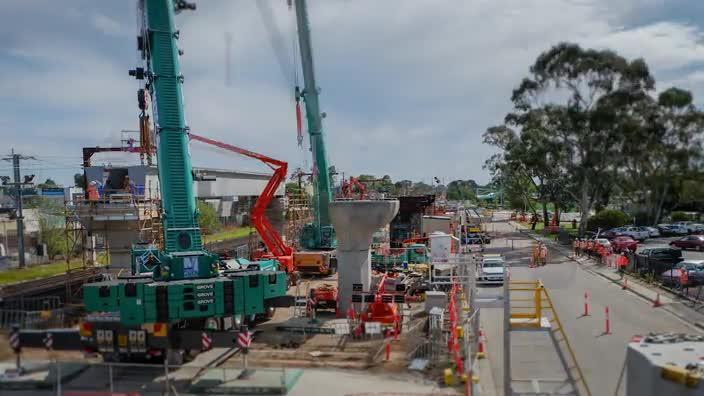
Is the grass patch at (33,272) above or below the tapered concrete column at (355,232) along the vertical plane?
below

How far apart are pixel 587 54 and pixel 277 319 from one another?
37933 mm

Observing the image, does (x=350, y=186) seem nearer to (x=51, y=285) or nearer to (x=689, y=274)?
(x=51, y=285)

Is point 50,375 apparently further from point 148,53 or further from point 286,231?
point 286,231

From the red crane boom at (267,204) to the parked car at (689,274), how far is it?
58.2ft

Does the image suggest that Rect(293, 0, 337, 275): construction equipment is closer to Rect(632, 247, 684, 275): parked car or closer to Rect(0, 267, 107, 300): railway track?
Rect(0, 267, 107, 300): railway track

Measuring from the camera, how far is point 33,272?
119 ft

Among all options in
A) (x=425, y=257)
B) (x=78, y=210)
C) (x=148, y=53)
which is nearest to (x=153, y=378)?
(x=148, y=53)

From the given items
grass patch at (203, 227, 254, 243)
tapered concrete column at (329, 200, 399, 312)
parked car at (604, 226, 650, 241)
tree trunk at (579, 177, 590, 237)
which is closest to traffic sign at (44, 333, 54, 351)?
tapered concrete column at (329, 200, 399, 312)

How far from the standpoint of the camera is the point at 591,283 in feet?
94.8

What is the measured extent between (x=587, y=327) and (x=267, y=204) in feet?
53.8

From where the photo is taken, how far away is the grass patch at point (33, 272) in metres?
33.7

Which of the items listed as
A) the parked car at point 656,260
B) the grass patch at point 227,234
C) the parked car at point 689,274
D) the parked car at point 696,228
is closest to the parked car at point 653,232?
the parked car at point 696,228

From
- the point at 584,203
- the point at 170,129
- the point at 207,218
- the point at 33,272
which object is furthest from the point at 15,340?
the point at 207,218

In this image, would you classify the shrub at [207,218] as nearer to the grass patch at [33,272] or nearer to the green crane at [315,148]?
the grass patch at [33,272]
